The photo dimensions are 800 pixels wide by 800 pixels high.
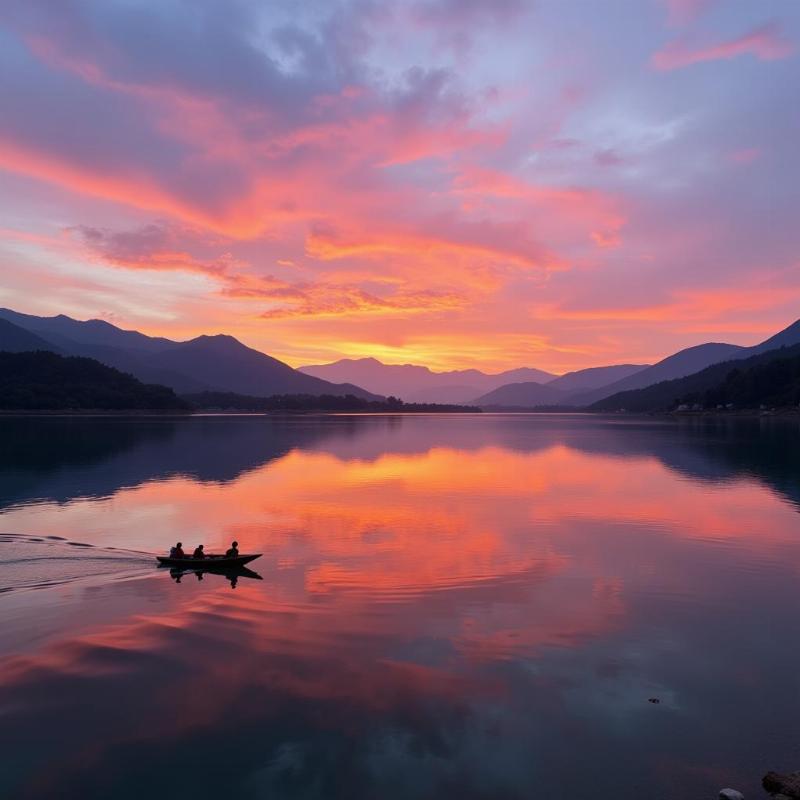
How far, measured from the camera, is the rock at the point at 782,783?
1131cm

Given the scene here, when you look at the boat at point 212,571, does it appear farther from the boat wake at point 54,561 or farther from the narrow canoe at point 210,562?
the boat wake at point 54,561

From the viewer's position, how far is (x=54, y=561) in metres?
29.0

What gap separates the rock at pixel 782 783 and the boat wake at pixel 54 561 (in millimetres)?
25864

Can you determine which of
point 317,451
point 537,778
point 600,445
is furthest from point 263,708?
point 600,445

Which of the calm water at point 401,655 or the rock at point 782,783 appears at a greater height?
the rock at point 782,783

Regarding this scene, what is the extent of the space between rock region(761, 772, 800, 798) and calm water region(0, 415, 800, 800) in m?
0.42

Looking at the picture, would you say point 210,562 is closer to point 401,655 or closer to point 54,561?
point 54,561

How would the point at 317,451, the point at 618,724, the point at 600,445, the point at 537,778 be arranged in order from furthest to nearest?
the point at 600,445
the point at 317,451
the point at 618,724
the point at 537,778

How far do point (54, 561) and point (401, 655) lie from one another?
20.2 m

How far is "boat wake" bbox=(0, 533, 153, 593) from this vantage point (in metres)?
26.2

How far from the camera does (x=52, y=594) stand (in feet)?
78.7

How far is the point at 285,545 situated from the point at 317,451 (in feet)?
209

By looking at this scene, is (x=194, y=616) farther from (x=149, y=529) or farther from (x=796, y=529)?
(x=796, y=529)

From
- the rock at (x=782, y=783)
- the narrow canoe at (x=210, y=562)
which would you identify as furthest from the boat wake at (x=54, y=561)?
the rock at (x=782, y=783)
